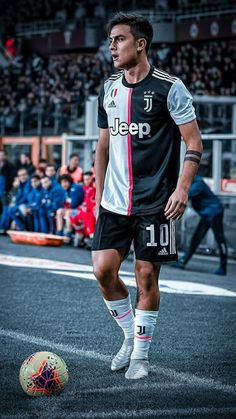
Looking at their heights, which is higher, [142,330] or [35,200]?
[35,200]

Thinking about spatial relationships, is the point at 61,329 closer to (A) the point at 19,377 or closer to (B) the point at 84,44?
(A) the point at 19,377

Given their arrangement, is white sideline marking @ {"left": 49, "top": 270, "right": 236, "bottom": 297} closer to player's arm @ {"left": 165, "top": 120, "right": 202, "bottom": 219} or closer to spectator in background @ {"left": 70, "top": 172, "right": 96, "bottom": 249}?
spectator in background @ {"left": 70, "top": 172, "right": 96, "bottom": 249}

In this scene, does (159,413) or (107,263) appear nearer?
(159,413)

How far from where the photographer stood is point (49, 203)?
→ 787 inches

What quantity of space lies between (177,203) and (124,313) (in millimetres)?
860

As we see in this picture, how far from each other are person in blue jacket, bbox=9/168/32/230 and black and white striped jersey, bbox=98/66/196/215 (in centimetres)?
1488

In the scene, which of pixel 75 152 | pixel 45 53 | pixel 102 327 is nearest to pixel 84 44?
pixel 45 53

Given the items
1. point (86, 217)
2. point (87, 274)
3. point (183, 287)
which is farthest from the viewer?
point (86, 217)

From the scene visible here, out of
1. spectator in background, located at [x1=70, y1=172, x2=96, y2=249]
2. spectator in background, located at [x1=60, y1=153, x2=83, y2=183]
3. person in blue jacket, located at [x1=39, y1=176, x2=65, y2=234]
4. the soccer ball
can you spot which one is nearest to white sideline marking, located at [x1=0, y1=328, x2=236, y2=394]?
the soccer ball

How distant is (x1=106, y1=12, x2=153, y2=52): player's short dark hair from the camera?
5.94 metres

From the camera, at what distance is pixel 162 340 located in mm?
7465

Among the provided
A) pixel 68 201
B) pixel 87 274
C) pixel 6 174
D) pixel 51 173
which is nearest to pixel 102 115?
pixel 87 274

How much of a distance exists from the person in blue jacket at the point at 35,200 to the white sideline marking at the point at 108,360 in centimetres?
1260

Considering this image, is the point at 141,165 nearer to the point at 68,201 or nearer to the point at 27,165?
the point at 68,201
